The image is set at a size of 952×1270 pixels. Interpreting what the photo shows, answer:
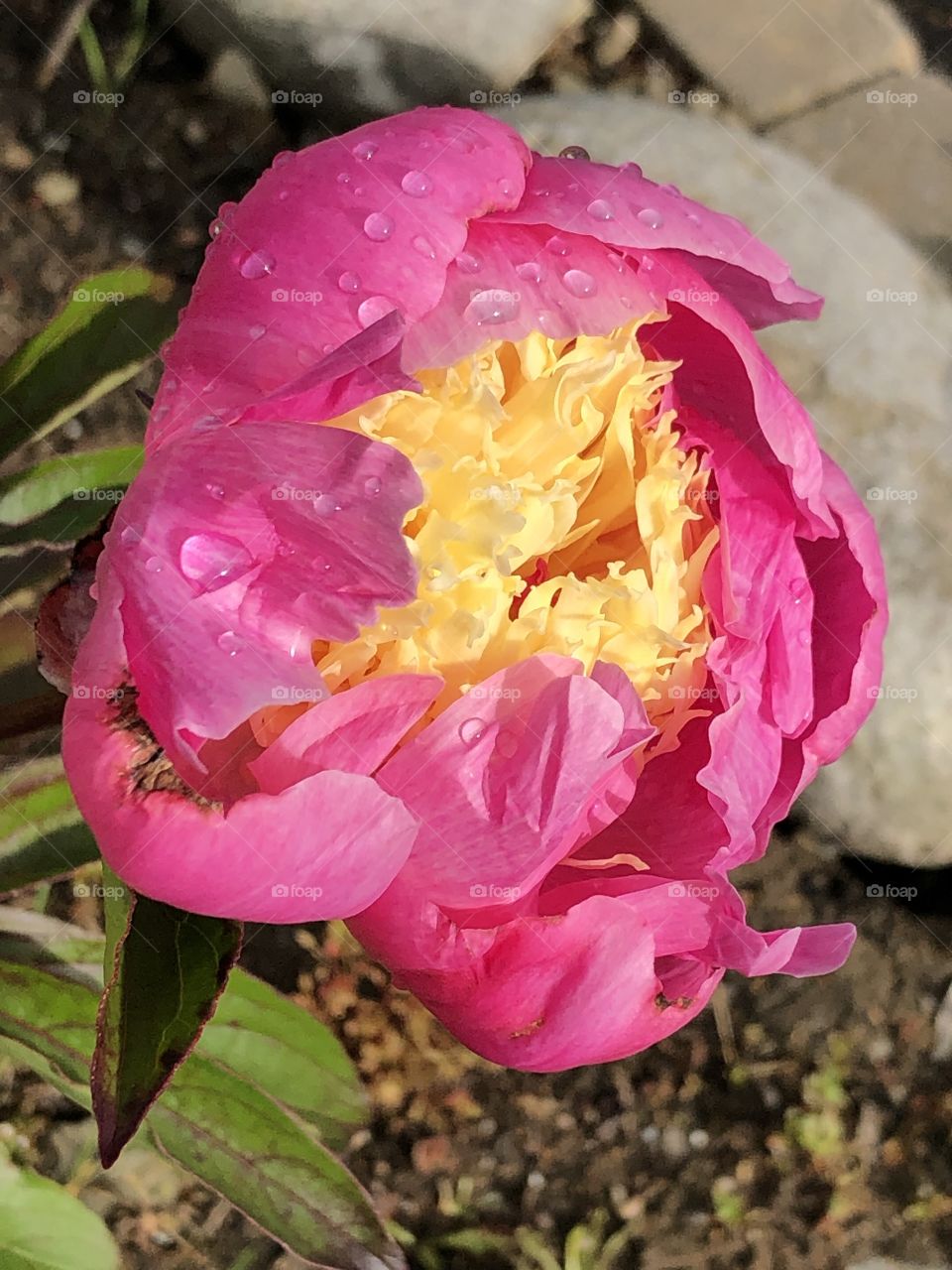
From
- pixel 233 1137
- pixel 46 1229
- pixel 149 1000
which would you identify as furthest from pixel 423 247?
pixel 46 1229

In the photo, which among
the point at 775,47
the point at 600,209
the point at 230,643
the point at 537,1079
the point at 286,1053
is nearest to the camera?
the point at 230,643

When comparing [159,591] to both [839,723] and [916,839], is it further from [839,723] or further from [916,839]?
A: [916,839]

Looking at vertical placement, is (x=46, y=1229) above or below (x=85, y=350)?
below

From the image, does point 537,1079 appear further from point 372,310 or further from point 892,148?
point 892,148

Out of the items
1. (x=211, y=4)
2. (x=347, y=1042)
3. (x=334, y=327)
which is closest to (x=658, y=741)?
(x=334, y=327)

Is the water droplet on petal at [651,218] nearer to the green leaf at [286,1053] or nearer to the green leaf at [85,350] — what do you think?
the green leaf at [85,350]

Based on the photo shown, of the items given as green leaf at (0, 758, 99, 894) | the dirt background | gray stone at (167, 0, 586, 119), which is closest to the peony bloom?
green leaf at (0, 758, 99, 894)

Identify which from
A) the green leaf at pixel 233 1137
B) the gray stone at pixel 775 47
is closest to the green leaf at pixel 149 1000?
the green leaf at pixel 233 1137
